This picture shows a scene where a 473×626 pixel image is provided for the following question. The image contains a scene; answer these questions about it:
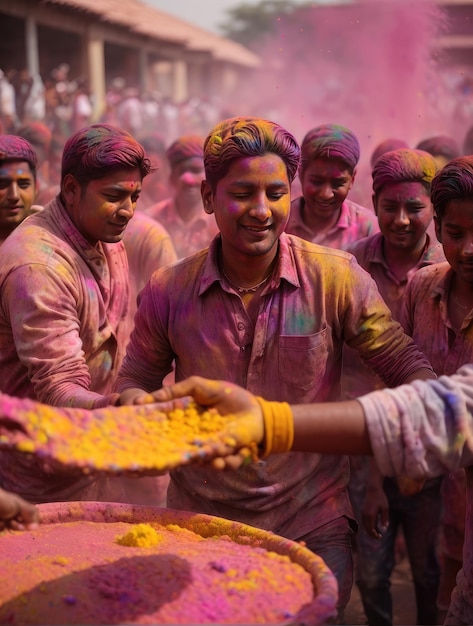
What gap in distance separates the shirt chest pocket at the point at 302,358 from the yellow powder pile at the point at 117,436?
0.73 metres

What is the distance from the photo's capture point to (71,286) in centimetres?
359

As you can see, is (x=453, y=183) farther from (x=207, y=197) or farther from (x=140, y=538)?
(x=140, y=538)

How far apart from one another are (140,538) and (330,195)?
278 centimetres

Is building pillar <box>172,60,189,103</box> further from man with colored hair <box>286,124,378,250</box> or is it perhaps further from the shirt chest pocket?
the shirt chest pocket

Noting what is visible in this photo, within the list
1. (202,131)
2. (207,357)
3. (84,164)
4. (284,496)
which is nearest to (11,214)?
(84,164)

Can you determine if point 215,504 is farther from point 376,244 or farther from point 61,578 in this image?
point 376,244

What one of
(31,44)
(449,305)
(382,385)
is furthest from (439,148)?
(31,44)

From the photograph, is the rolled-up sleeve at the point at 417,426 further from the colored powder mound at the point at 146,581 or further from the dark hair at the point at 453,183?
the dark hair at the point at 453,183

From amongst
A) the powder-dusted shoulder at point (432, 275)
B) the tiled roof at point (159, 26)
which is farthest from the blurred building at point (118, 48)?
the powder-dusted shoulder at point (432, 275)

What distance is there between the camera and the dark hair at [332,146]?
5016 millimetres

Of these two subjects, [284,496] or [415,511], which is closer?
[284,496]

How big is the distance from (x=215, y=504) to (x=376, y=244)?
1891 millimetres

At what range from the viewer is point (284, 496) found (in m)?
3.21

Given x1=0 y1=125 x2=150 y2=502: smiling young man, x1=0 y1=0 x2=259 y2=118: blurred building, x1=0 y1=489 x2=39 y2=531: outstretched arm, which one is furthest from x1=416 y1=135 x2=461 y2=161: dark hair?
x1=0 y1=0 x2=259 y2=118: blurred building
